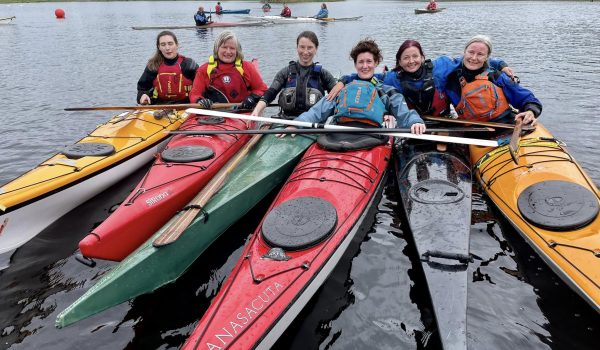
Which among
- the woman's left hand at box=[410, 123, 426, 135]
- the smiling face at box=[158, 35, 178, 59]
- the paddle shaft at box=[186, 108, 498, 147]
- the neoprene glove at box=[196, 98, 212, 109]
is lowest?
the paddle shaft at box=[186, 108, 498, 147]

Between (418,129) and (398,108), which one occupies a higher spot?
(398,108)

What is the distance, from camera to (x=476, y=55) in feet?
15.1

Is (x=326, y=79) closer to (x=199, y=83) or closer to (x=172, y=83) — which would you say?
(x=199, y=83)

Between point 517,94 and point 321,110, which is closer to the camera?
point 517,94

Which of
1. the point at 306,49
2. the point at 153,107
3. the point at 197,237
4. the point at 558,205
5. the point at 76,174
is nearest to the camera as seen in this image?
the point at 558,205

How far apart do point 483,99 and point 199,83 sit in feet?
12.0

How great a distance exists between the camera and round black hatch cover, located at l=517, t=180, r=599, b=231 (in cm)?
322

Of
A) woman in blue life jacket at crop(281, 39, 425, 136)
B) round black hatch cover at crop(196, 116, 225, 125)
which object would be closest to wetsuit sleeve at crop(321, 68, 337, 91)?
woman in blue life jacket at crop(281, 39, 425, 136)

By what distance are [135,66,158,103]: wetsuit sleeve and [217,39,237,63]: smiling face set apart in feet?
3.81

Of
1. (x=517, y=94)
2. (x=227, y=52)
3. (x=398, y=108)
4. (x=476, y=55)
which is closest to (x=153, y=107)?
(x=227, y=52)

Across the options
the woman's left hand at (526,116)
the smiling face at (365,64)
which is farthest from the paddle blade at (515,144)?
the smiling face at (365,64)

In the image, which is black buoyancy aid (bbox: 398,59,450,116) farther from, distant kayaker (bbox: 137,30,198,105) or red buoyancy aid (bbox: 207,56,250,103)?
distant kayaker (bbox: 137,30,198,105)

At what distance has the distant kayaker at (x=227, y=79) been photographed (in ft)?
18.7

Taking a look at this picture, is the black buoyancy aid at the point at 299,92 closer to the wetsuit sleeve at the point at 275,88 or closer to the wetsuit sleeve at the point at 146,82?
the wetsuit sleeve at the point at 275,88
